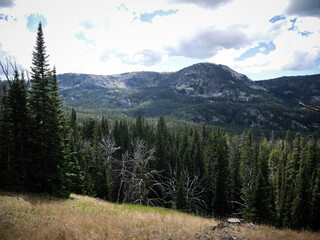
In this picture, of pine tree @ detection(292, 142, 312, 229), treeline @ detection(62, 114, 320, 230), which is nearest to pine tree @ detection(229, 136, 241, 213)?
treeline @ detection(62, 114, 320, 230)

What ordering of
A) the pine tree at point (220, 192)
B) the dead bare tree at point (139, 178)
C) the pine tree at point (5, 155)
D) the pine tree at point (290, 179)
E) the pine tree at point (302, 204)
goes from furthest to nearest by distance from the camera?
1. the pine tree at point (290, 179)
2. the pine tree at point (220, 192)
3. the pine tree at point (302, 204)
4. the dead bare tree at point (139, 178)
5. the pine tree at point (5, 155)

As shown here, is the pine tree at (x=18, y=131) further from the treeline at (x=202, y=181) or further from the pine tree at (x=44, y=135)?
the treeline at (x=202, y=181)

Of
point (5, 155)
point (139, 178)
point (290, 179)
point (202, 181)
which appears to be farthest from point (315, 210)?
point (5, 155)

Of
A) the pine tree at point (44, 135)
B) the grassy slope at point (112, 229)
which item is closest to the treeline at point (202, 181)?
the pine tree at point (44, 135)

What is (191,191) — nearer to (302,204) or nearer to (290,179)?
(302,204)

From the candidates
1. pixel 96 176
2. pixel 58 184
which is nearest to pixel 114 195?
pixel 96 176

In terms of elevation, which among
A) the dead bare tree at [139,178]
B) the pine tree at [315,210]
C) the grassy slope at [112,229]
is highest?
the grassy slope at [112,229]

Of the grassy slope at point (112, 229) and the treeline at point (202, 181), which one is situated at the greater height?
the grassy slope at point (112, 229)

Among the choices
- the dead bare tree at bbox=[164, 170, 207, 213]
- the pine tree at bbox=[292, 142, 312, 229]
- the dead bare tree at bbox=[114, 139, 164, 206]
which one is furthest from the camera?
the pine tree at bbox=[292, 142, 312, 229]

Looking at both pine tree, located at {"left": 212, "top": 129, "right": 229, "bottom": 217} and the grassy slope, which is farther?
pine tree, located at {"left": 212, "top": 129, "right": 229, "bottom": 217}

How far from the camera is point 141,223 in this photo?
9.91 m

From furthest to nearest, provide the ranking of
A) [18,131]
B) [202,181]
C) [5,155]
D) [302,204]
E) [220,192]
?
[202,181]
[220,192]
[302,204]
[18,131]
[5,155]

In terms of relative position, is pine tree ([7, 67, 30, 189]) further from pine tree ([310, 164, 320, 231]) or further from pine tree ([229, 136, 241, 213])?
pine tree ([310, 164, 320, 231])

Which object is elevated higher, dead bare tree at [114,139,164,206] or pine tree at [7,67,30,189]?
pine tree at [7,67,30,189]
